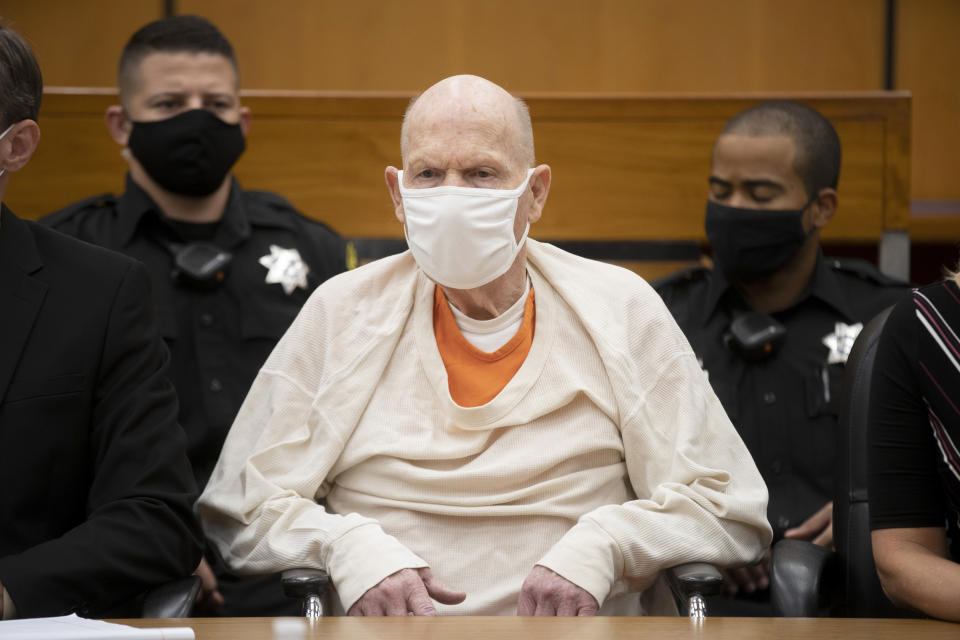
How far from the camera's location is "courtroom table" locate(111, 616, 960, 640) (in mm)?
1592

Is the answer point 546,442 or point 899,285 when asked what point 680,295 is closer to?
point 899,285

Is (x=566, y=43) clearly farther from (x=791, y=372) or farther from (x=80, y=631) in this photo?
(x=80, y=631)

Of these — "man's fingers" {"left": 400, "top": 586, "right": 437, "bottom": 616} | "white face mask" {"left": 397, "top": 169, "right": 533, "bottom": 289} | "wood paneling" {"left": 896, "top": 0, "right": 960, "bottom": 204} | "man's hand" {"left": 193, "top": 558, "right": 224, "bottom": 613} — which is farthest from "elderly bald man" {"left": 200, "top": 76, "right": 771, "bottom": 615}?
"wood paneling" {"left": 896, "top": 0, "right": 960, "bottom": 204}

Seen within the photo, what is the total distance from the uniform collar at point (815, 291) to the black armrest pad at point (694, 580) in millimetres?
1206

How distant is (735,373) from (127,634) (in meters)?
1.95

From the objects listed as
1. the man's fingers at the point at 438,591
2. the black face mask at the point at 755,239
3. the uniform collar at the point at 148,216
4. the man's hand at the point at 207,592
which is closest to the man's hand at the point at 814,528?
the black face mask at the point at 755,239

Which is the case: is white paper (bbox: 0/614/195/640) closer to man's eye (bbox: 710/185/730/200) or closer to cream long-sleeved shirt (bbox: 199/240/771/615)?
cream long-sleeved shirt (bbox: 199/240/771/615)

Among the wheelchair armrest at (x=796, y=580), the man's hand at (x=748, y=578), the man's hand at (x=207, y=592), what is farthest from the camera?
the man's hand at (x=748, y=578)

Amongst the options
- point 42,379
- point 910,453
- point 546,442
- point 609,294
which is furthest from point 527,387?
point 42,379

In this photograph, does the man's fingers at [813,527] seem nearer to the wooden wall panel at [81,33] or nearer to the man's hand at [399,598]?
the man's hand at [399,598]

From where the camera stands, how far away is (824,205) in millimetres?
3262

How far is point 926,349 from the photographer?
191 centimetres

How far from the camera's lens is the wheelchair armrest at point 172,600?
1890 millimetres

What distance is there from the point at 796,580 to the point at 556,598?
428 mm
